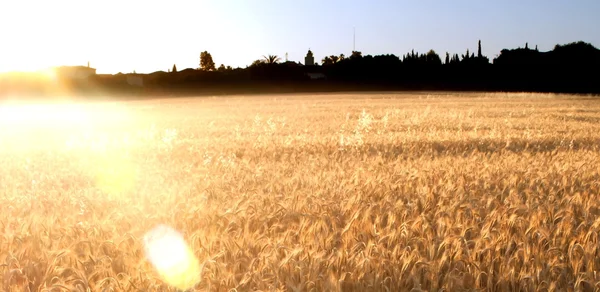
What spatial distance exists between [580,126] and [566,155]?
6.81 meters

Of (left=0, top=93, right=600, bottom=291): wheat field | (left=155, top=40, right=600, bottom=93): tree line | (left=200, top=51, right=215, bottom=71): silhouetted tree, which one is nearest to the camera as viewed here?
(left=0, top=93, right=600, bottom=291): wheat field

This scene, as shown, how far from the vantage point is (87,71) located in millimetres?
98375

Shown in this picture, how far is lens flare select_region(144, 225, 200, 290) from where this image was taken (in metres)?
2.51

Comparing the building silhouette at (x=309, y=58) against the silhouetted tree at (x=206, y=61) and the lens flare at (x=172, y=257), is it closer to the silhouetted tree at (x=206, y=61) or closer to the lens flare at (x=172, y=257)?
the silhouetted tree at (x=206, y=61)

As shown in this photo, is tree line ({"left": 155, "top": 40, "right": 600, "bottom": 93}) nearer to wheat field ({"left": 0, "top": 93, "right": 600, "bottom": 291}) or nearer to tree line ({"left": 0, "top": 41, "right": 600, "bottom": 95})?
tree line ({"left": 0, "top": 41, "right": 600, "bottom": 95})

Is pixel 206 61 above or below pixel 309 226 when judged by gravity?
above

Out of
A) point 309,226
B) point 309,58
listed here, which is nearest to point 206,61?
point 309,58

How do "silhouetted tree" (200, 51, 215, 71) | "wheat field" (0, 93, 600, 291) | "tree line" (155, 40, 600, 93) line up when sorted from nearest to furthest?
"wheat field" (0, 93, 600, 291)
"tree line" (155, 40, 600, 93)
"silhouetted tree" (200, 51, 215, 71)

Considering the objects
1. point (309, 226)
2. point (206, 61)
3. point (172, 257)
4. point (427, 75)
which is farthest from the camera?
point (206, 61)

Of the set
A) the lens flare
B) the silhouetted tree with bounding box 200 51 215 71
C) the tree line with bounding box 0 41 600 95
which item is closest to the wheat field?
the lens flare

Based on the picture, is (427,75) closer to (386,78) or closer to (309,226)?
(386,78)

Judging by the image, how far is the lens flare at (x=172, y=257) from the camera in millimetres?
2512

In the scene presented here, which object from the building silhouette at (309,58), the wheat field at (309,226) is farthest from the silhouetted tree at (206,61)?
the wheat field at (309,226)

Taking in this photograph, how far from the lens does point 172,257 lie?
9.40 feet
